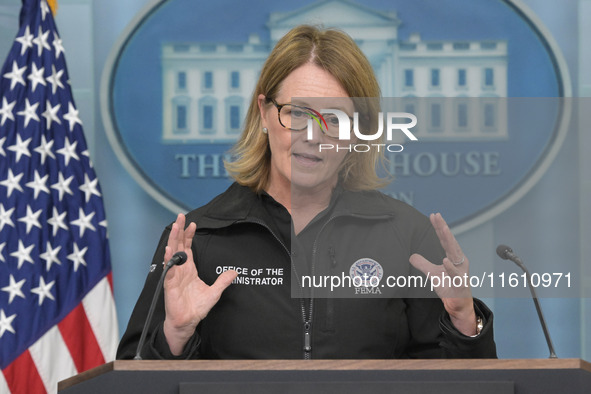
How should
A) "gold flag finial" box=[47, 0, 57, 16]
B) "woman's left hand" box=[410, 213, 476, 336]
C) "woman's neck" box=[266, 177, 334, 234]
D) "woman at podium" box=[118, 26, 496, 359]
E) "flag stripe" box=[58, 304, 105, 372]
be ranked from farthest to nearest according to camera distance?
"gold flag finial" box=[47, 0, 57, 16], "flag stripe" box=[58, 304, 105, 372], "woman's neck" box=[266, 177, 334, 234], "woman at podium" box=[118, 26, 496, 359], "woman's left hand" box=[410, 213, 476, 336]

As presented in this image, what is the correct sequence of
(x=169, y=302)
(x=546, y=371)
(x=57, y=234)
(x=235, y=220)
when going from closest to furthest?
1. (x=546, y=371)
2. (x=169, y=302)
3. (x=235, y=220)
4. (x=57, y=234)

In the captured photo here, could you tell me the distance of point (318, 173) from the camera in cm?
212

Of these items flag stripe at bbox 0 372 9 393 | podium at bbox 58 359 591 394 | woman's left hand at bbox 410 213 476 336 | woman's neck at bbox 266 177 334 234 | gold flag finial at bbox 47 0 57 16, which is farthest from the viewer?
gold flag finial at bbox 47 0 57 16

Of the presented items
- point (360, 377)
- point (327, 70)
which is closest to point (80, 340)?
point (327, 70)

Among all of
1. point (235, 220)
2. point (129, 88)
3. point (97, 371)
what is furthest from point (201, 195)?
point (97, 371)

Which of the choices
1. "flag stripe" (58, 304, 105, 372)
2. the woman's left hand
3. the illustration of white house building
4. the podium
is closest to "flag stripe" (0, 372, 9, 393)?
"flag stripe" (58, 304, 105, 372)

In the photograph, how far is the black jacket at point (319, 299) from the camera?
2.03m

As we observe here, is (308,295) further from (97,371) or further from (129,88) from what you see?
(129,88)

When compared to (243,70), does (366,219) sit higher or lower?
lower

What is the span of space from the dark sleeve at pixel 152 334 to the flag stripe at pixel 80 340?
129 centimetres

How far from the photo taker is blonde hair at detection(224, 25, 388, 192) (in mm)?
2008

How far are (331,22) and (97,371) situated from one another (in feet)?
8.16

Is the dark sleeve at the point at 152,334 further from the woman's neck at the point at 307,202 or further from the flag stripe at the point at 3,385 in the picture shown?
the flag stripe at the point at 3,385

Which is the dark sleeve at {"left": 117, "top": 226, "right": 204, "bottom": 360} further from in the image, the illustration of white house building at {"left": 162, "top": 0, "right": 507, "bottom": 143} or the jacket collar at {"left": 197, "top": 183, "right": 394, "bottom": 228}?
the illustration of white house building at {"left": 162, "top": 0, "right": 507, "bottom": 143}
